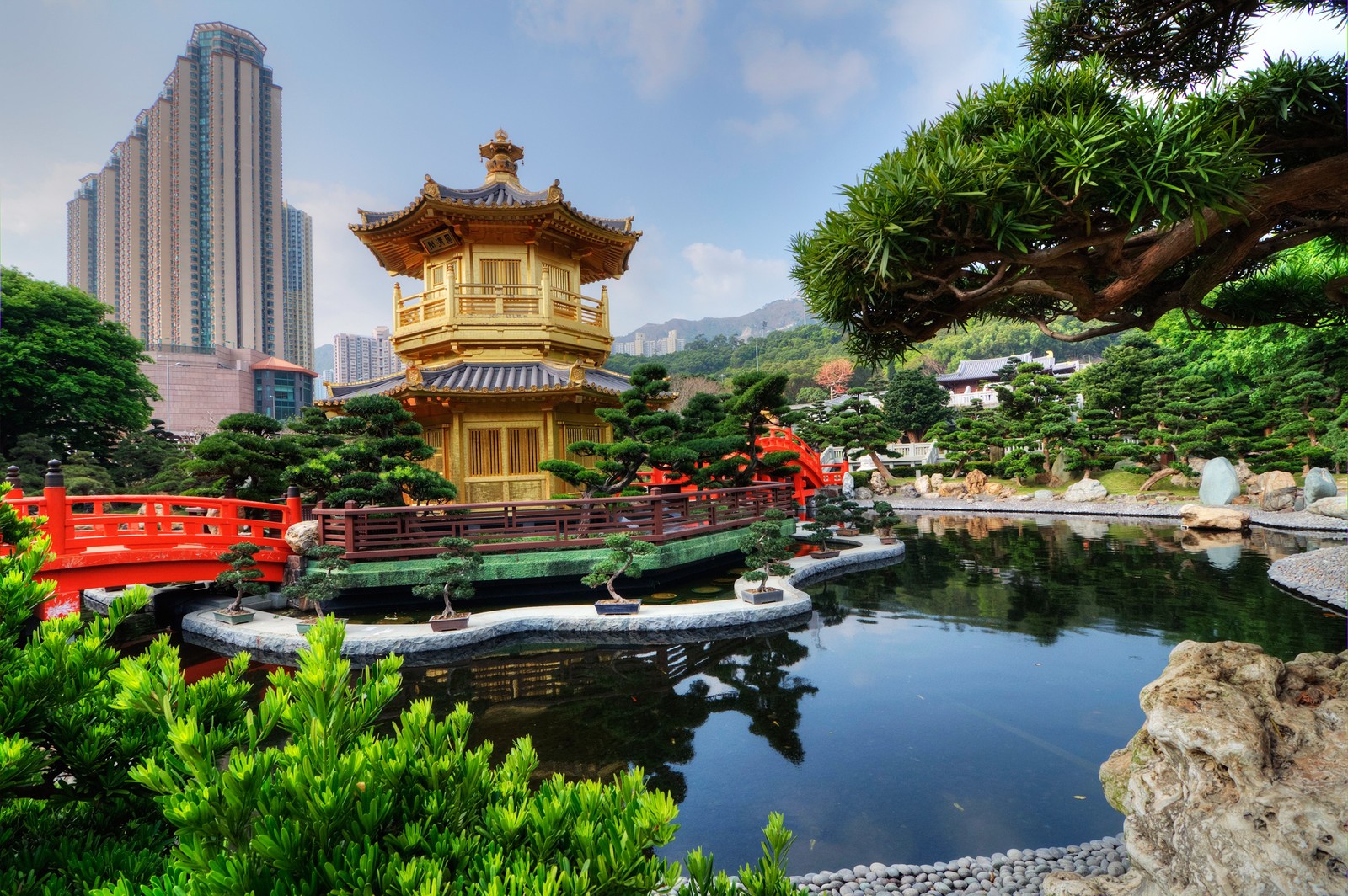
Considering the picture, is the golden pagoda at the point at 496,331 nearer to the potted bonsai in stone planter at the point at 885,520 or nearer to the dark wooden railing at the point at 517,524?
the dark wooden railing at the point at 517,524

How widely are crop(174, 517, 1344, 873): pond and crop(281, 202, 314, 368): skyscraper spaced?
199 feet

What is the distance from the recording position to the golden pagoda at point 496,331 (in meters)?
12.3

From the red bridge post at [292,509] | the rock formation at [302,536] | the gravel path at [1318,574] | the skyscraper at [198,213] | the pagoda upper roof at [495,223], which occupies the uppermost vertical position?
the skyscraper at [198,213]

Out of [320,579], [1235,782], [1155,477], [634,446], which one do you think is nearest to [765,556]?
[634,446]

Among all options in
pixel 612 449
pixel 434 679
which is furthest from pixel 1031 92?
pixel 612 449

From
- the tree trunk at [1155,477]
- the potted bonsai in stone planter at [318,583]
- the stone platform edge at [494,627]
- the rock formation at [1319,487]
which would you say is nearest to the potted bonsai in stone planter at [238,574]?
the stone platform edge at [494,627]

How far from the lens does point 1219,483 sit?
59.5 feet

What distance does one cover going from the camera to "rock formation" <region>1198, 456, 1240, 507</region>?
18000 millimetres

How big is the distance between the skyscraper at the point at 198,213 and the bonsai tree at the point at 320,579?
50.2 m

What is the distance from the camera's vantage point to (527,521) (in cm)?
1025

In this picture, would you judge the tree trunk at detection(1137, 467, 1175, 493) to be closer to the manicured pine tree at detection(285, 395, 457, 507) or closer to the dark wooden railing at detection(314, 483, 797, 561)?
the dark wooden railing at detection(314, 483, 797, 561)

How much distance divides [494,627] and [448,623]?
57 centimetres

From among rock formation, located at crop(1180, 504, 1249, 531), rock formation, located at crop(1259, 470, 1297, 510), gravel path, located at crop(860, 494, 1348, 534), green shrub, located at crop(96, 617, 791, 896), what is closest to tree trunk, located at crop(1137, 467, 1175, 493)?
gravel path, located at crop(860, 494, 1348, 534)

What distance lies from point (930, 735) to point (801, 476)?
14.2 meters
